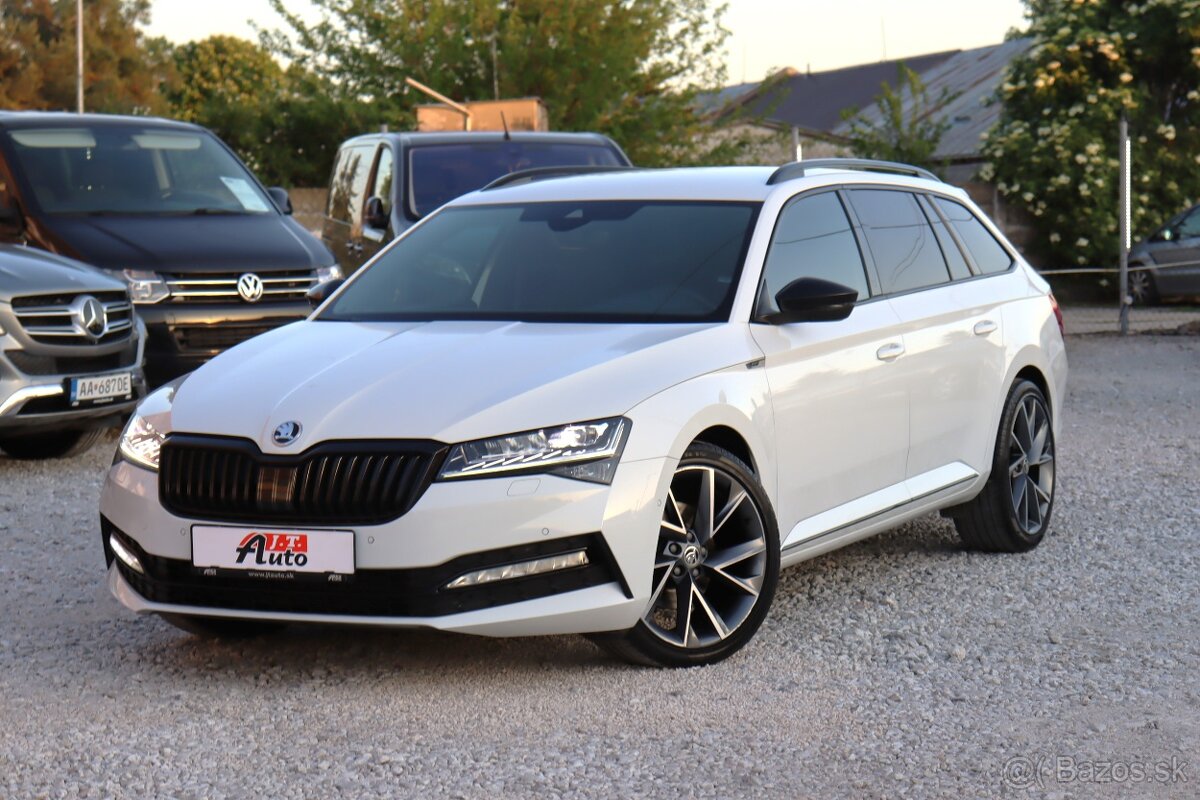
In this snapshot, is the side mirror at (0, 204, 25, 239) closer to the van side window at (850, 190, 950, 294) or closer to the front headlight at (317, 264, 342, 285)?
the front headlight at (317, 264, 342, 285)

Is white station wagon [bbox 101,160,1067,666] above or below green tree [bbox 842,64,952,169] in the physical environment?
below

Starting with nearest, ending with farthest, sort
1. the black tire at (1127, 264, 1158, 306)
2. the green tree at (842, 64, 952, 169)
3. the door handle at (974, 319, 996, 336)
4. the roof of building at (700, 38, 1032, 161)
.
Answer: the door handle at (974, 319, 996, 336) < the green tree at (842, 64, 952, 169) < the black tire at (1127, 264, 1158, 306) < the roof of building at (700, 38, 1032, 161)

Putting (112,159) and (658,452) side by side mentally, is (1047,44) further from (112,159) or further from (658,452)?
(658,452)

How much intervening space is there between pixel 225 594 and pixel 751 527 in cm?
161

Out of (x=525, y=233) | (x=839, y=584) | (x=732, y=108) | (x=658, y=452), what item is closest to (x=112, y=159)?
(x=525, y=233)

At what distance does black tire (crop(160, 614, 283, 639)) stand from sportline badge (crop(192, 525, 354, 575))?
0.41 m

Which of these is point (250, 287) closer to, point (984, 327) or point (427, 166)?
point (427, 166)

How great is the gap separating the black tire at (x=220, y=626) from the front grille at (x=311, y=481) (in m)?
0.53

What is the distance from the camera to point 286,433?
5.01m

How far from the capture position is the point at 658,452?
5.08 metres

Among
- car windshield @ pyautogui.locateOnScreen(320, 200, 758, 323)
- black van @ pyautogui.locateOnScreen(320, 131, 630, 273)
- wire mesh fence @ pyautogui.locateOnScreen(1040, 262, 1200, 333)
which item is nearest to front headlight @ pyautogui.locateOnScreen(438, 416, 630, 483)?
car windshield @ pyautogui.locateOnScreen(320, 200, 758, 323)

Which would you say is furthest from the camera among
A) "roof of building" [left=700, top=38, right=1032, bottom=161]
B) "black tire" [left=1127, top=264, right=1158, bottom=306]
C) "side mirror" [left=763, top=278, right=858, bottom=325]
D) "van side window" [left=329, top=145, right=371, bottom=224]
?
"roof of building" [left=700, top=38, right=1032, bottom=161]

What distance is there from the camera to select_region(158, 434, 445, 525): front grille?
16.0 feet

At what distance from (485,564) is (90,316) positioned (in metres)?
5.56
